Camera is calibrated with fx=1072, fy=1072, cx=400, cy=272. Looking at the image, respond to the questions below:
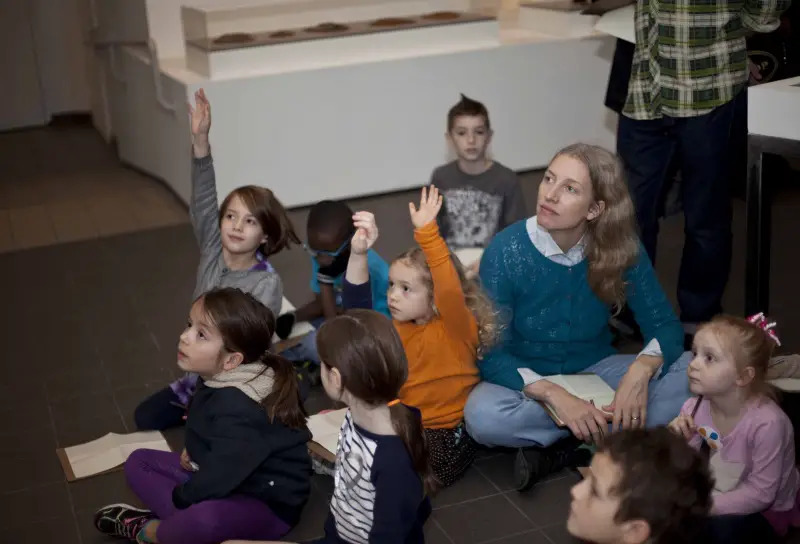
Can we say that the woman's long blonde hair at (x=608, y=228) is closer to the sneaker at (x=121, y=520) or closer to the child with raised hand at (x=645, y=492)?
the child with raised hand at (x=645, y=492)

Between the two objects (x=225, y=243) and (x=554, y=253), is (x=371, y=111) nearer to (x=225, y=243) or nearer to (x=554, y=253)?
(x=225, y=243)

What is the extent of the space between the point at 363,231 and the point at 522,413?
769 mm

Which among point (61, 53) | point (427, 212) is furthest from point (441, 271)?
point (61, 53)

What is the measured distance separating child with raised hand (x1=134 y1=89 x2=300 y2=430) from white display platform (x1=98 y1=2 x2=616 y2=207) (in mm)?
2479

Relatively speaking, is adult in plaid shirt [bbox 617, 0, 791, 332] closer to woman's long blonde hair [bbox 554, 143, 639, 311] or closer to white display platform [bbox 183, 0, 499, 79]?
woman's long blonde hair [bbox 554, 143, 639, 311]

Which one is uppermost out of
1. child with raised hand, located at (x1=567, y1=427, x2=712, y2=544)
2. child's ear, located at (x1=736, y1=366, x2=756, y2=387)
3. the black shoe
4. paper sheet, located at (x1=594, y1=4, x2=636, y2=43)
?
paper sheet, located at (x1=594, y1=4, x2=636, y2=43)

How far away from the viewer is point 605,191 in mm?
3299

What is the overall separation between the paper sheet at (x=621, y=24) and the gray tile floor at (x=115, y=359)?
4.02ft

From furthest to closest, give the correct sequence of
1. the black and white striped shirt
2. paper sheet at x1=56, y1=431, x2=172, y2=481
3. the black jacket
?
paper sheet at x1=56, y1=431, x2=172, y2=481 < the black jacket < the black and white striped shirt

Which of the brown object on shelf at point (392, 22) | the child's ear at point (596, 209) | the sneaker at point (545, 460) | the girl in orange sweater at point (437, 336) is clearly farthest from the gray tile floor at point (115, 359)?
the brown object on shelf at point (392, 22)

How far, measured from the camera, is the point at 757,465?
2875 millimetres

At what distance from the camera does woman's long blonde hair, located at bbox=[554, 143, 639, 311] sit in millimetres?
3297

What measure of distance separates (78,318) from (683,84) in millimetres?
2927

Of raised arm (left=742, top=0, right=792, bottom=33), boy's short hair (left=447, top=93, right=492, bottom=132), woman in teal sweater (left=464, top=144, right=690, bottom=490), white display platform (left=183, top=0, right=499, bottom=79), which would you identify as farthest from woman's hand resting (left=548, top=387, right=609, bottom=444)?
white display platform (left=183, top=0, right=499, bottom=79)
